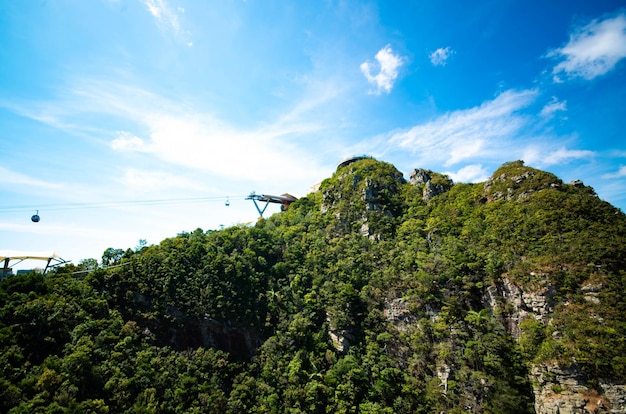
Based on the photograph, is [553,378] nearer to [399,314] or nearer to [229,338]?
[399,314]

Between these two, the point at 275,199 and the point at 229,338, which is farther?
the point at 275,199

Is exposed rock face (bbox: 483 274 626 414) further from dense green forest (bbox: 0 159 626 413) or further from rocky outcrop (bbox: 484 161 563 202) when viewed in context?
rocky outcrop (bbox: 484 161 563 202)

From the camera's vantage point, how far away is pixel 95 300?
3512 centimetres

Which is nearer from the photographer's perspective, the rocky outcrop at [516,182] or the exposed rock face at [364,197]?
the rocky outcrop at [516,182]

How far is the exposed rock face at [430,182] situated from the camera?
52.5 metres

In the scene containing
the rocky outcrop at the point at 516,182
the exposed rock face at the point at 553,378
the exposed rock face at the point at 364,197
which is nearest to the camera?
the exposed rock face at the point at 553,378

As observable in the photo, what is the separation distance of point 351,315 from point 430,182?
91.2 ft

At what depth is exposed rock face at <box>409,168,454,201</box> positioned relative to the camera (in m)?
52.5

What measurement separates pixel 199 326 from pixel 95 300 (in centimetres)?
1240

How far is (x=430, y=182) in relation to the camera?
54094 mm

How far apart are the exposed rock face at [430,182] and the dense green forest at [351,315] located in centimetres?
94

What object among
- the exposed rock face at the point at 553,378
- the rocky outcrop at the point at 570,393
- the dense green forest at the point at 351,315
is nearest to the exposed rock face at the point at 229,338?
the dense green forest at the point at 351,315

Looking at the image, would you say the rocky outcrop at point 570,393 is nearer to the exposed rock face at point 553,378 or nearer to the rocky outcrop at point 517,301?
the exposed rock face at point 553,378

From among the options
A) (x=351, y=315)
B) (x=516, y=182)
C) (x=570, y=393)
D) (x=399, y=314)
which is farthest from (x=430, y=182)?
Answer: (x=570, y=393)
